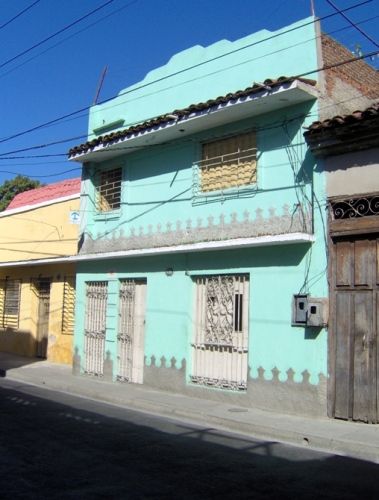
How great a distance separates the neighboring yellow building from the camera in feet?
58.5

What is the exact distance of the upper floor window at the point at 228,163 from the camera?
36.3ft

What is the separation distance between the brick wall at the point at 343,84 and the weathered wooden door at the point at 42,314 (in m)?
11.7

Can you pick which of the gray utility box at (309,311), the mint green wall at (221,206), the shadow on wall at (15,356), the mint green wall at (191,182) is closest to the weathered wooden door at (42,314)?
the shadow on wall at (15,356)

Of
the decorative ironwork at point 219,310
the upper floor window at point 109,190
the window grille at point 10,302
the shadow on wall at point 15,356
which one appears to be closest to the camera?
the decorative ironwork at point 219,310

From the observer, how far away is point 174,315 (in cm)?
1223

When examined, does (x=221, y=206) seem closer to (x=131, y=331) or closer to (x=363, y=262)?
(x=363, y=262)

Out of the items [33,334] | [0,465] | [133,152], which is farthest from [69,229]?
[0,465]

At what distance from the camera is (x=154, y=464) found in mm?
6516

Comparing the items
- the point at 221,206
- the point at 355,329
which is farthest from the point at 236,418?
the point at 221,206

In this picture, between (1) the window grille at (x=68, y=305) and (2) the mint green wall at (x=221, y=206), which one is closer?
(2) the mint green wall at (x=221, y=206)

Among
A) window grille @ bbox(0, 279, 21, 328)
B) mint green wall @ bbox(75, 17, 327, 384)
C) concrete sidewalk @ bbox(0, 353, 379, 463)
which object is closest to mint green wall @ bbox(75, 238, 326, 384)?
mint green wall @ bbox(75, 17, 327, 384)

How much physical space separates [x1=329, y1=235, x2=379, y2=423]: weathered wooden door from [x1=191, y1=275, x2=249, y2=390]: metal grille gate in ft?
6.34

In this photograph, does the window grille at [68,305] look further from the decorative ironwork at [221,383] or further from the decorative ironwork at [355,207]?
the decorative ironwork at [355,207]

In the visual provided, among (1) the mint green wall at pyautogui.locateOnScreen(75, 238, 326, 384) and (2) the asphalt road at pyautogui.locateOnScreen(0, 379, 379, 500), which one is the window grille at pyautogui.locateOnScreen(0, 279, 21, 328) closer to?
(1) the mint green wall at pyautogui.locateOnScreen(75, 238, 326, 384)
